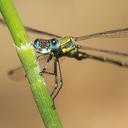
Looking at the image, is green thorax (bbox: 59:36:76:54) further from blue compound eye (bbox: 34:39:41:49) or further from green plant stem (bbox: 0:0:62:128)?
green plant stem (bbox: 0:0:62:128)

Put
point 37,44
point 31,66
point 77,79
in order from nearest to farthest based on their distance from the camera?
point 31,66
point 37,44
point 77,79

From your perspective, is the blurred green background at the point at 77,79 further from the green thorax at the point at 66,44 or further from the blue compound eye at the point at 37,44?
the blue compound eye at the point at 37,44

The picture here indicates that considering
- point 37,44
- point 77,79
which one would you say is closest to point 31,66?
point 37,44

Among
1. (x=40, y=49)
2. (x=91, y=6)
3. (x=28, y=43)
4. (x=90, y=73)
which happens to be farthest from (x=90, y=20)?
(x=28, y=43)

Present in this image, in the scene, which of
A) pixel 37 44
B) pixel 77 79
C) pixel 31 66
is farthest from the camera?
pixel 77 79

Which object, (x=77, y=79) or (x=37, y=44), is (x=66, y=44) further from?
(x=77, y=79)

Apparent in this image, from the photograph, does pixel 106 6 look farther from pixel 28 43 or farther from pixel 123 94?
pixel 28 43

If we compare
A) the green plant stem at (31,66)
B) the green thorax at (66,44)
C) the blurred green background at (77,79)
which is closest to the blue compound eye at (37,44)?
the green thorax at (66,44)
